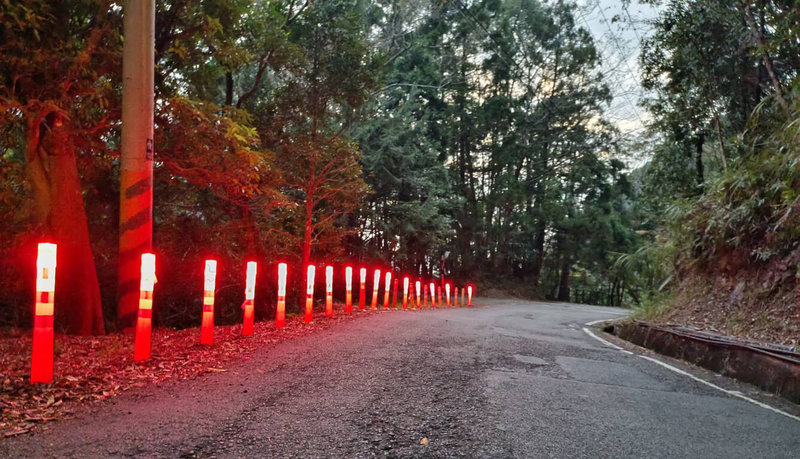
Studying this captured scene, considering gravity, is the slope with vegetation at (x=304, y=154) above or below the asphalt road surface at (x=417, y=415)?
above

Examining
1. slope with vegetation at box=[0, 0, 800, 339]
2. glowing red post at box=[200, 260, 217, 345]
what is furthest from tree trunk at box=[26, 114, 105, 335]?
glowing red post at box=[200, 260, 217, 345]

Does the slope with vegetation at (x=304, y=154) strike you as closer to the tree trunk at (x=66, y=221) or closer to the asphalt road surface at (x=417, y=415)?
the tree trunk at (x=66, y=221)

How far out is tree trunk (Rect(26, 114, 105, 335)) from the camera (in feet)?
31.6

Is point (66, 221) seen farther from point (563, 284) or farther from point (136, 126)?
point (563, 284)

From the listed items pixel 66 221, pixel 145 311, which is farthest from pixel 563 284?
pixel 145 311

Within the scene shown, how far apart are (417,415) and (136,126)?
6.81 meters

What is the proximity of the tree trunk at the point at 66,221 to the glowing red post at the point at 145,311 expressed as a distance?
4.93 metres

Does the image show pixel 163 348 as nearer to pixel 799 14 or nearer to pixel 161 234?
pixel 161 234

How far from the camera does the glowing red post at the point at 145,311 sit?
591cm

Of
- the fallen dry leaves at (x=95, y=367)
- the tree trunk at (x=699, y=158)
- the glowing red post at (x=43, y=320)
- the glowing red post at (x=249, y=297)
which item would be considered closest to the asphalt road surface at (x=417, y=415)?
the fallen dry leaves at (x=95, y=367)

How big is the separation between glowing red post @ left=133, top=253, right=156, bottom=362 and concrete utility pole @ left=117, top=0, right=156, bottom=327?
3.09 meters

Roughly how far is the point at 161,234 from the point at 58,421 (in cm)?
1184

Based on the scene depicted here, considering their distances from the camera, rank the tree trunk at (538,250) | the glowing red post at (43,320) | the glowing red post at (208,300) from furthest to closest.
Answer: the tree trunk at (538,250), the glowing red post at (208,300), the glowing red post at (43,320)

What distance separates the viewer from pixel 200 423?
3787 mm
